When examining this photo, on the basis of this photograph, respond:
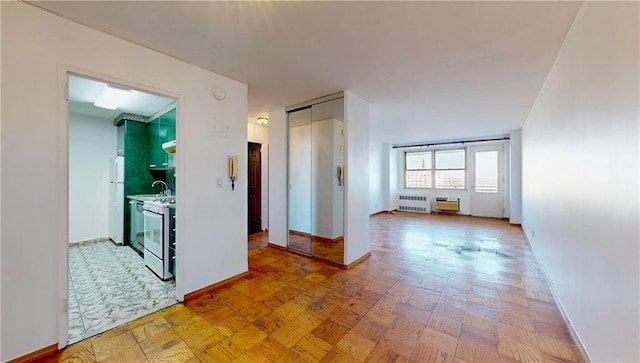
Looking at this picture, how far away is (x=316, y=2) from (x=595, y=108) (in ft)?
6.17

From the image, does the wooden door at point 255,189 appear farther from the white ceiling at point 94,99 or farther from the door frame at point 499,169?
the door frame at point 499,169

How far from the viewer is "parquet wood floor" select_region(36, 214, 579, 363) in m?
1.67

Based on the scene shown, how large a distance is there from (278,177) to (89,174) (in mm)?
3680

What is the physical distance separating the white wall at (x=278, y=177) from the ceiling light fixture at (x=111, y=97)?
2032 mm

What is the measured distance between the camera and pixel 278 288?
2.67 metres

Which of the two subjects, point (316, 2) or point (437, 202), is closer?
point (316, 2)

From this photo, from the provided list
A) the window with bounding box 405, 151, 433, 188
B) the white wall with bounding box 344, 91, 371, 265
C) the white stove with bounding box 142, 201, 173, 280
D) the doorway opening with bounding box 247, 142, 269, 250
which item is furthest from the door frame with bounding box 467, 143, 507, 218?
the white stove with bounding box 142, 201, 173, 280

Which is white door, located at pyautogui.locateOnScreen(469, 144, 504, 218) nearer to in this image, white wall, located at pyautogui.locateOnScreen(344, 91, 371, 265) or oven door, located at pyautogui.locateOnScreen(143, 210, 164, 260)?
white wall, located at pyautogui.locateOnScreen(344, 91, 371, 265)

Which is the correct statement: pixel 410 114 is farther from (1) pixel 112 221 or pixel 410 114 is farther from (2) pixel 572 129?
(1) pixel 112 221

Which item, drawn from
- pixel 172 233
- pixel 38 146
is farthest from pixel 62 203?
pixel 172 233

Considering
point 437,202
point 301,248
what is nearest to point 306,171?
point 301,248

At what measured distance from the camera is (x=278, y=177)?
4.15m

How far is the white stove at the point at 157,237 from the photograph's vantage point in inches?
109

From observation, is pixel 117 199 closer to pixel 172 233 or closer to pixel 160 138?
pixel 160 138
